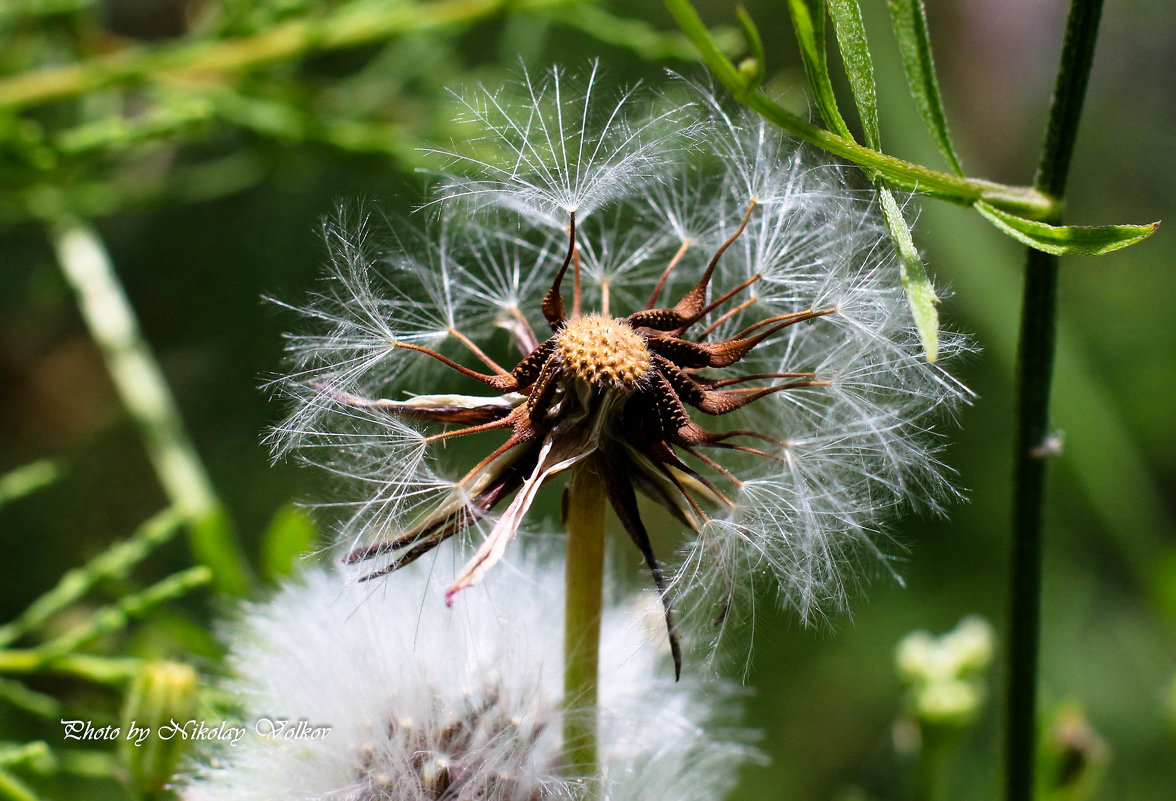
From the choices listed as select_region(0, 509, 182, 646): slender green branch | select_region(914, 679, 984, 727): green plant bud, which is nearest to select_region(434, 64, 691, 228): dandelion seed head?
select_region(0, 509, 182, 646): slender green branch

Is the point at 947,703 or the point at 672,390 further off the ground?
the point at 672,390

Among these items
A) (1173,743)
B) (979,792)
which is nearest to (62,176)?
(1173,743)

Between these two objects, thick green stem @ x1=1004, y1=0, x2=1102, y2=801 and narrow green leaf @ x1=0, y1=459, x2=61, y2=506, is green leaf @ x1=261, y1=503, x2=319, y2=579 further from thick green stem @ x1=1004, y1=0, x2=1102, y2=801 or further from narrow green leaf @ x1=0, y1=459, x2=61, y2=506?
thick green stem @ x1=1004, y1=0, x2=1102, y2=801

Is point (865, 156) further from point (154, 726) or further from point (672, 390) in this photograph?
point (154, 726)

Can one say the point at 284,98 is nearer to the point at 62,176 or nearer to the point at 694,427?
the point at 62,176

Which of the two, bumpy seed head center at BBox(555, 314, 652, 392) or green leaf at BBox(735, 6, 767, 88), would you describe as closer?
green leaf at BBox(735, 6, 767, 88)

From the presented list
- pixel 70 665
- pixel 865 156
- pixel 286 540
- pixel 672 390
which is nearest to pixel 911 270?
pixel 865 156
